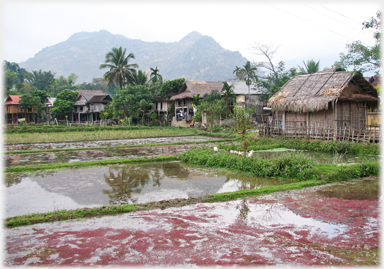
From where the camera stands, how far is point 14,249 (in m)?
5.23

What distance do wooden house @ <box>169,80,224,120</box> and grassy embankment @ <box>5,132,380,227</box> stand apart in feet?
82.0

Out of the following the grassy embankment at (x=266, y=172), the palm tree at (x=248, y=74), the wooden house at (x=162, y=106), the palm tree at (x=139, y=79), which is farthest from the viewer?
the palm tree at (x=139, y=79)

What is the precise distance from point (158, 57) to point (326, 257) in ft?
618

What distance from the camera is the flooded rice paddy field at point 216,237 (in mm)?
4711

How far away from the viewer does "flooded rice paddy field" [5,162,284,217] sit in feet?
27.0

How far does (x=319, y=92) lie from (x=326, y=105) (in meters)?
1.64

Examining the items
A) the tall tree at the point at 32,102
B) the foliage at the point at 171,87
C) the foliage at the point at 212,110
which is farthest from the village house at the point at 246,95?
the tall tree at the point at 32,102

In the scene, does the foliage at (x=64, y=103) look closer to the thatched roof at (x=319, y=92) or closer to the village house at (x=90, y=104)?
the village house at (x=90, y=104)

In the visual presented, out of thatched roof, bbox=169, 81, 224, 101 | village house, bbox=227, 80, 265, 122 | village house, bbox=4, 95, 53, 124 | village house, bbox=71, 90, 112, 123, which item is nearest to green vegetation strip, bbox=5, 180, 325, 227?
village house, bbox=227, 80, 265, 122

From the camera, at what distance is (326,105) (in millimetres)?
18938

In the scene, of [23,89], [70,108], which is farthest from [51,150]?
[23,89]

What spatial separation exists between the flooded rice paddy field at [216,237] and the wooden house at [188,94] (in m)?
32.6

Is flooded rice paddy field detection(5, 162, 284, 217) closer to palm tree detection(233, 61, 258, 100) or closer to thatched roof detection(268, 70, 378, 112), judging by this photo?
thatched roof detection(268, 70, 378, 112)

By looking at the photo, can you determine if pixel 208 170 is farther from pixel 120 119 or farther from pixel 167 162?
pixel 120 119
